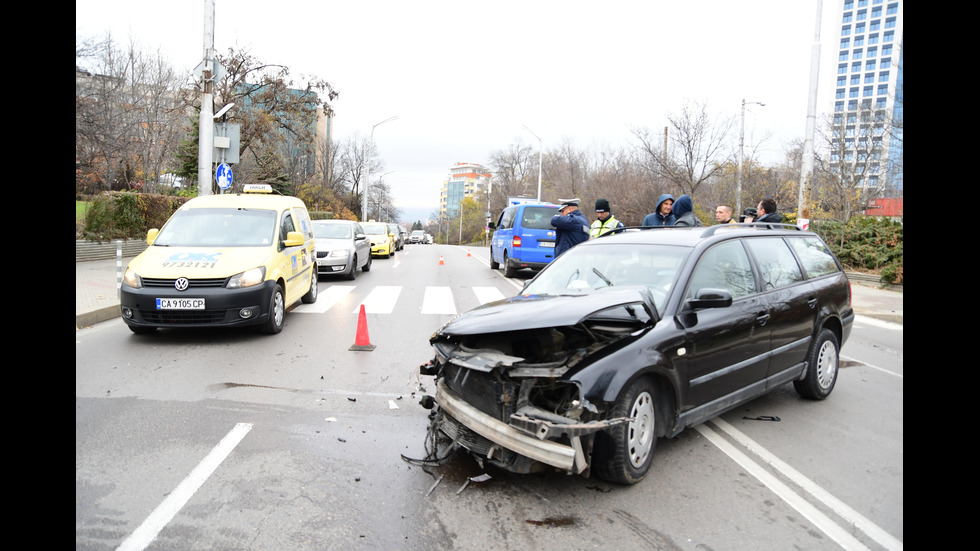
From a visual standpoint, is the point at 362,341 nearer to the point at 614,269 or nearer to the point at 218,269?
the point at 218,269

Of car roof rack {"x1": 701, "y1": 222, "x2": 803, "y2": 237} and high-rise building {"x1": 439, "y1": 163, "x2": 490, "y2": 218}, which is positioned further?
high-rise building {"x1": 439, "y1": 163, "x2": 490, "y2": 218}

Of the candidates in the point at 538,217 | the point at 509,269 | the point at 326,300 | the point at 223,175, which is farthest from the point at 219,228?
the point at 509,269

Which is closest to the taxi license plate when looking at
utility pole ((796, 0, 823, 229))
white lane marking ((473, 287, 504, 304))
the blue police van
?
white lane marking ((473, 287, 504, 304))

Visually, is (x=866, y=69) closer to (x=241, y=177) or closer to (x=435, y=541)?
(x=241, y=177)

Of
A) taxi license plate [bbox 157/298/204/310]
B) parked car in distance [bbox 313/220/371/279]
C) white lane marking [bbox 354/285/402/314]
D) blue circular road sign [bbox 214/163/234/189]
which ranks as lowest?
white lane marking [bbox 354/285/402/314]

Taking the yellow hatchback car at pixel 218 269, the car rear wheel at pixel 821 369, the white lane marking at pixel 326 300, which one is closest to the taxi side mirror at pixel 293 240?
the yellow hatchback car at pixel 218 269

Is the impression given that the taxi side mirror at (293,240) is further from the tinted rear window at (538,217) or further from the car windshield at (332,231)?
the tinted rear window at (538,217)

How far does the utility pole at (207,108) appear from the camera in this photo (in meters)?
14.4

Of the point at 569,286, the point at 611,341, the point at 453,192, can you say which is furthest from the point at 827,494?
the point at 453,192

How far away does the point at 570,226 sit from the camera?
29.3ft

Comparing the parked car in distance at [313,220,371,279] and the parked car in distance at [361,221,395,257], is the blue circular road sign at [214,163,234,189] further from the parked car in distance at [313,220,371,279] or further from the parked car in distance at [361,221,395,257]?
the parked car in distance at [361,221,395,257]

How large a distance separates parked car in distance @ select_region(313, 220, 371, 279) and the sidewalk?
4527mm

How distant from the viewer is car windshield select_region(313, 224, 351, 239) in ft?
53.7
